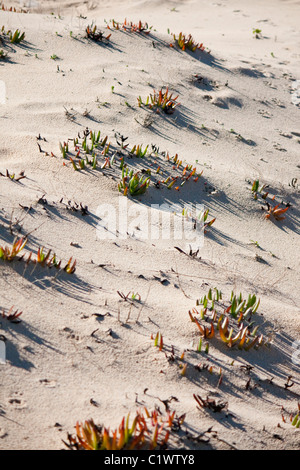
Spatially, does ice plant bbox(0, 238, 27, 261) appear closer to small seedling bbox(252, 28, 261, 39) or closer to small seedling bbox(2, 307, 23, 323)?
small seedling bbox(2, 307, 23, 323)

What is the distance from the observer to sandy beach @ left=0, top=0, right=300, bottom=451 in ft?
10.1

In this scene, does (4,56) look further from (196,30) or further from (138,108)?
(196,30)

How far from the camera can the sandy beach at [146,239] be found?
10.1ft

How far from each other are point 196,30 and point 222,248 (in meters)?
7.74

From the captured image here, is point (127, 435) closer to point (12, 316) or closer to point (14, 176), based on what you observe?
point (12, 316)

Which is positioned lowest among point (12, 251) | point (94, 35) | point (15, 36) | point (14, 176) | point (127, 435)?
point (127, 435)

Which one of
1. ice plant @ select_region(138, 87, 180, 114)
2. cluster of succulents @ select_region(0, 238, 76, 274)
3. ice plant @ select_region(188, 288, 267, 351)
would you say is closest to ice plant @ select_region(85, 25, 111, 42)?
ice plant @ select_region(138, 87, 180, 114)

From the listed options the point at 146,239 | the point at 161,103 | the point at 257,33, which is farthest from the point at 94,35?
the point at 146,239

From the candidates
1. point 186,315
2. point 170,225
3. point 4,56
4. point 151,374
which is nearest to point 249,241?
point 170,225

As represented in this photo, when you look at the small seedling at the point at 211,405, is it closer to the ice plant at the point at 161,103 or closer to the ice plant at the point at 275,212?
the ice plant at the point at 275,212

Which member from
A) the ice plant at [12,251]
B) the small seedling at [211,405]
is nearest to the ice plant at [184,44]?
the ice plant at [12,251]

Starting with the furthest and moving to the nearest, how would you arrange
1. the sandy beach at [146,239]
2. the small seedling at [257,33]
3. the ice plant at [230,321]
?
1. the small seedling at [257,33]
2. the ice plant at [230,321]
3. the sandy beach at [146,239]

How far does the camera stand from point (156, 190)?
5457mm

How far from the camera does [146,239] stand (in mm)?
4746
